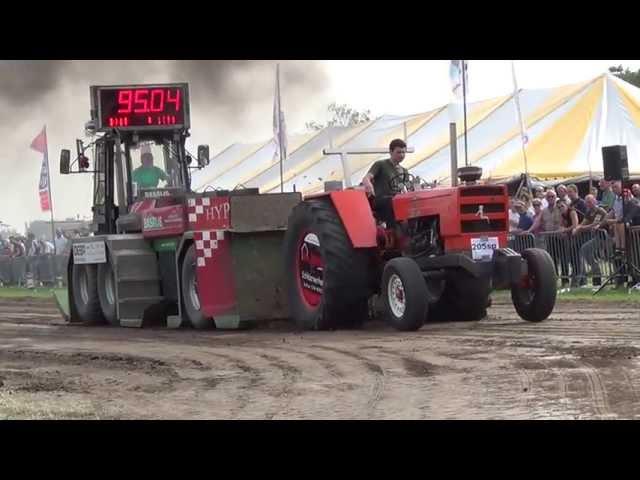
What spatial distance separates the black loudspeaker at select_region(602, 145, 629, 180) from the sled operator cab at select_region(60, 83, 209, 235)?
4.69 metres

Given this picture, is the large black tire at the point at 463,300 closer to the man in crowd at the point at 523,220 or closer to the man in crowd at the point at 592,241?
the man in crowd at the point at 592,241

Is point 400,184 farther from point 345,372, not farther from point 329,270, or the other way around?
point 345,372

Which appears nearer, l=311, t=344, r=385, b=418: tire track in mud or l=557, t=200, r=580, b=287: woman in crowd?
l=311, t=344, r=385, b=418: tire track in mud

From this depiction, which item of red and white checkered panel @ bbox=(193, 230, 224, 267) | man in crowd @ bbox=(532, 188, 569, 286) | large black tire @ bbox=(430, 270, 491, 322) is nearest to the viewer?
large black tire @ bbox=(430, 270, 491, 322)

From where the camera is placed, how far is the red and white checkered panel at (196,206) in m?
11.1

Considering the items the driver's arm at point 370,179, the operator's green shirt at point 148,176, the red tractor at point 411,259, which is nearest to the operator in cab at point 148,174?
the operator's green shirt at point 148,176

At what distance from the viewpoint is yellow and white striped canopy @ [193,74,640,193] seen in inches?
819

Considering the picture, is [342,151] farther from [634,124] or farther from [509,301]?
[634,124]

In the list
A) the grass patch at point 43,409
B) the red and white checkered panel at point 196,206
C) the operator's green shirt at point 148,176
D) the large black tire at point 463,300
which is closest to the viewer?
the grass patch at point 43,409

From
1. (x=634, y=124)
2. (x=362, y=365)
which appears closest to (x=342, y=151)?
(x=362, y=365)

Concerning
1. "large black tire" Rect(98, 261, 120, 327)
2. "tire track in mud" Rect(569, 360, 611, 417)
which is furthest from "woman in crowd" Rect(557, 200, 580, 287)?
"tire track in mud" Rect(569, 360, 611, 417)

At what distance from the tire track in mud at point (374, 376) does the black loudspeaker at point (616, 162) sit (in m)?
5.75

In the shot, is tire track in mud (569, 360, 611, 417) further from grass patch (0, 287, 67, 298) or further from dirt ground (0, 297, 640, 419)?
grass patch (0, 287, 67, 298)
